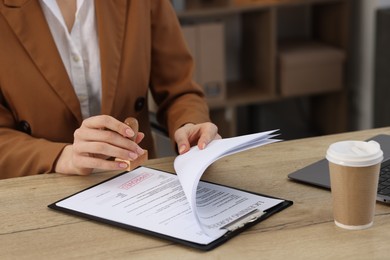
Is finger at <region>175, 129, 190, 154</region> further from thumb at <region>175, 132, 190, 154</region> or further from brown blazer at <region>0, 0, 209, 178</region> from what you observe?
brown blazer at <region>0, 0, 209, 178</region>

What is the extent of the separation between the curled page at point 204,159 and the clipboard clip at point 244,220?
0.8 inches

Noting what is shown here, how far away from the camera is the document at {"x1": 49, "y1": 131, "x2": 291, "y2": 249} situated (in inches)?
45.9

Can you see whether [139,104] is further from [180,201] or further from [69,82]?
[180,201]

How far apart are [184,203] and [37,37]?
0.64 m

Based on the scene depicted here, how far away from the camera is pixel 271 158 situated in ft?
4.97

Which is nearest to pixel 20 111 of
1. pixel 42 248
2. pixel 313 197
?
pixel 42 248

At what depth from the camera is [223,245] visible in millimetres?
1122

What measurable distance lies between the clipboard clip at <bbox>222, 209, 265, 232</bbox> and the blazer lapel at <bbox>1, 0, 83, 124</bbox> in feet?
2.25

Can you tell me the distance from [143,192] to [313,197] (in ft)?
1.00

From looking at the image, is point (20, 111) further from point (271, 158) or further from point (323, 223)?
point (323, 223)

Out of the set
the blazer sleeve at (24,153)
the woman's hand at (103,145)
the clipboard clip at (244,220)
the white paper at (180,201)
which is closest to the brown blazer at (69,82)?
the blazer sleeve at (24,153)

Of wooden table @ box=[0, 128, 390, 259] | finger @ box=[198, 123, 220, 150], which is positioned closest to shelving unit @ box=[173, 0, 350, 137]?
finger @ box=[198, 123, 220, 150]

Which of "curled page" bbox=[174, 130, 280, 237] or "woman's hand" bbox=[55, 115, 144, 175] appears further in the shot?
"woman's hand" bbox=[55, 115, 144, 175]

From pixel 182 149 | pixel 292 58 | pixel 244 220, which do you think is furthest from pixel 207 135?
pixel 292 58
